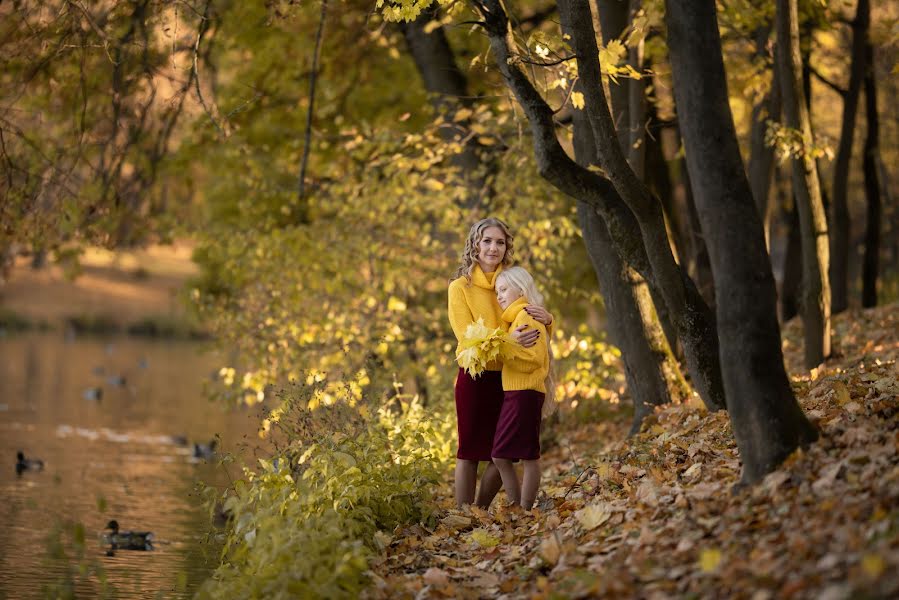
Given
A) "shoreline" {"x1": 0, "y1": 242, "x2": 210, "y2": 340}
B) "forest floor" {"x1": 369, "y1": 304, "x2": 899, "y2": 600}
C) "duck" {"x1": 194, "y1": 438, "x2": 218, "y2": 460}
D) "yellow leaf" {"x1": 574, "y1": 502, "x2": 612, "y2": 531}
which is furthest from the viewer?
"shoreline" {"x1": 0, "y1": 242, "x2": 210, "y2": 340}

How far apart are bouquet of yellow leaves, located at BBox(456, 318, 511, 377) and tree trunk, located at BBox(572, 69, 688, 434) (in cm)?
321

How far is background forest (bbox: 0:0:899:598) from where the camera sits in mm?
6363

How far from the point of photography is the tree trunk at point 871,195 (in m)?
20.0

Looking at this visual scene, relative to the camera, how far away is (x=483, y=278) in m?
8.24

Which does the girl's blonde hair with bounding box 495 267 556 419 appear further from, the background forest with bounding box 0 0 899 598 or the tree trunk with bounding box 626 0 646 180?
the tree trunk with bounding box 626 0 646 180

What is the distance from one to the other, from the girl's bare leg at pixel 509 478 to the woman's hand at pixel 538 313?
3.18 ft

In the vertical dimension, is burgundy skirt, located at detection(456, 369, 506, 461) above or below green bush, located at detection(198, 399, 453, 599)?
above

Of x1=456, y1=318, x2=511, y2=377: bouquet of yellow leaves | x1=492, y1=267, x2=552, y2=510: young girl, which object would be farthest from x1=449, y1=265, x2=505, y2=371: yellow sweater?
x1=456, y1=318, x2=511, y2=377: bouquet of yellow leaves

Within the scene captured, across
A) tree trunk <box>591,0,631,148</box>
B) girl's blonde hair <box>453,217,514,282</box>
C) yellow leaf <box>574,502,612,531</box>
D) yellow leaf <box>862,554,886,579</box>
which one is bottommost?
yellow leaf <box>574,502,612,531</box>

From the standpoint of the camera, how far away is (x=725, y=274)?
20.7ft

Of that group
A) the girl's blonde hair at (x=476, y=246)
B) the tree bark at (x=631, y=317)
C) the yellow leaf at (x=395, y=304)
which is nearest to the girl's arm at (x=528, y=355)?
the girl's blonde hair at (x=476, y=246)

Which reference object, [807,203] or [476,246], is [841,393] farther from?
[807,203]

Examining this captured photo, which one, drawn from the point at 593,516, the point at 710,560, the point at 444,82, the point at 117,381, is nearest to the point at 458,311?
the point at 593,516

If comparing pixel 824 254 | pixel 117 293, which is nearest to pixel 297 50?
pixel 824 254
